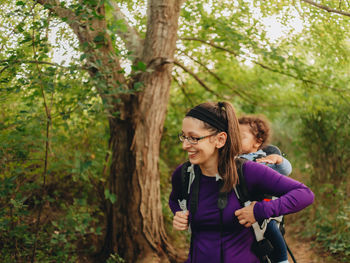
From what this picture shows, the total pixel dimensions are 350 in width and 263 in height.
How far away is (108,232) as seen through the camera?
16.9 feet

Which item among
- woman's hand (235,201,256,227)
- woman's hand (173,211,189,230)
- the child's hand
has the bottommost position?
woman's hand (173,211,189,230)

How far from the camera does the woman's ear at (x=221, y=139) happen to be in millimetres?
2284

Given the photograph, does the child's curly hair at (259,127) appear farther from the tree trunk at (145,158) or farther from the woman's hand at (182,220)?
the tree trunk at (145,158)

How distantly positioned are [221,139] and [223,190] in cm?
33

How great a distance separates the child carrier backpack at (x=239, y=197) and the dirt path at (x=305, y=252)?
381 centimetres

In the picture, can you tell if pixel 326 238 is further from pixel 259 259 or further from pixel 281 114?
pixel 259 259

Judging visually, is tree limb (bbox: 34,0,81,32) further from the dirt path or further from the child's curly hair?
the dirt path

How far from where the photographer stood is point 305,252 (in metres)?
6.12

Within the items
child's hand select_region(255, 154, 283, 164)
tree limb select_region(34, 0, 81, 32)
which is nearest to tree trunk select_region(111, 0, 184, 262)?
tree limb select_region(34, 0, 81, 32)

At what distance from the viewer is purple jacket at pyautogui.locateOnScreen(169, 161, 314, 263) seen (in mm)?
2086

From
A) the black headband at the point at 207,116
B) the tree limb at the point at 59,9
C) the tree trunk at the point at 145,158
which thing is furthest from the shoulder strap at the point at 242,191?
the tree trunk at the point at 145,158

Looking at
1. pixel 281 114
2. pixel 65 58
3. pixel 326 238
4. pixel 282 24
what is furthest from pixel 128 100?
pixel 281 114

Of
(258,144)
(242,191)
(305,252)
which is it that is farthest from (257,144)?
(305,252)

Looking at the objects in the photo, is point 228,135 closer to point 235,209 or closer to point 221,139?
point 221,139
